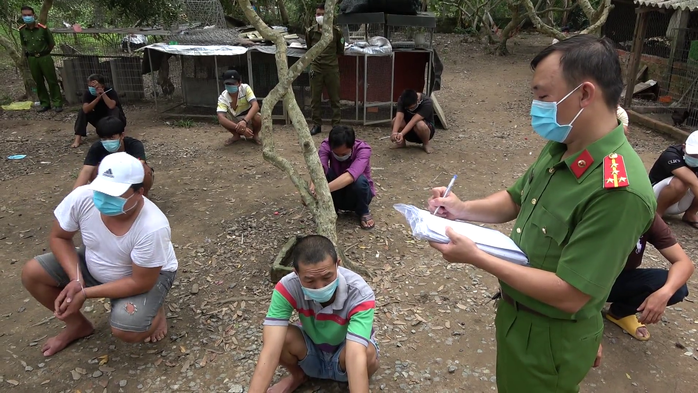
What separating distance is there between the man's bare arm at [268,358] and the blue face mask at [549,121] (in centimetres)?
150

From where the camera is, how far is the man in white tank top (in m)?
2.59

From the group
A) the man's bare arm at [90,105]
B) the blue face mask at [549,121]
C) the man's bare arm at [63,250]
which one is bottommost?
the man's bare arm at [90,105]

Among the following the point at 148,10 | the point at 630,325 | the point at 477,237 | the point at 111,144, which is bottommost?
the point at 630,325

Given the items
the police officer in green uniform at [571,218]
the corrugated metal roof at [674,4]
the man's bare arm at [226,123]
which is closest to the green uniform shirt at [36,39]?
the man's bare arm at [226,123]

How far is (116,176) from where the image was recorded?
2549mm

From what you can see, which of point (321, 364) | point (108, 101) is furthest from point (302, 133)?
point (108, 101)

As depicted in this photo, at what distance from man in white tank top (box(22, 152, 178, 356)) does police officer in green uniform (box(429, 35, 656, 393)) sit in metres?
1.83

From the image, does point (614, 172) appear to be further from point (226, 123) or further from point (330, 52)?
point (330, 52)

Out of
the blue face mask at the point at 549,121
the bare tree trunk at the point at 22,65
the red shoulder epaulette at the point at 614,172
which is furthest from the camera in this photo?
the bare tree trunk at the point at 22,65

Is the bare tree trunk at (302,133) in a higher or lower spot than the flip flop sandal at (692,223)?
higher

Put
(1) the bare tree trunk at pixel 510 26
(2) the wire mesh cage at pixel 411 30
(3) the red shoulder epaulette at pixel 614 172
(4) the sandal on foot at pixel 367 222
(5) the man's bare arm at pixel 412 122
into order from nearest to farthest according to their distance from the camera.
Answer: (3) the red shoulder epaulette at pixel 614 172 < (4) the sandal on foot at pixel 367 222 < (5) the man's bare arm at pixel 412 122 < (2) the wire mesh cage at pixel 411 30 < (1) the bare tree trunk at pixel 510 26

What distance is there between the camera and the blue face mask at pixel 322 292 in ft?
7.23

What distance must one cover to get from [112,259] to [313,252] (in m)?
1.37

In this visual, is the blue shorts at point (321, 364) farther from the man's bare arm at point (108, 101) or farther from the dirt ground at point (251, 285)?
the man's bare arm at point (108, 101)
